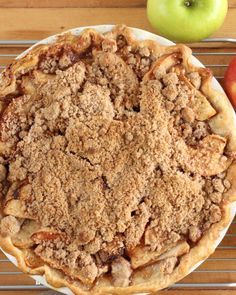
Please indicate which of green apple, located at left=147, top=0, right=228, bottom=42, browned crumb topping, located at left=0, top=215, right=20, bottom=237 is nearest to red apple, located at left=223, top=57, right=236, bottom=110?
green apple, located at left=147, top=0, right=228, bottom=42

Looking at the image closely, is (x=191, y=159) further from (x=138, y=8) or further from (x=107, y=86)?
(x=138, y=8)

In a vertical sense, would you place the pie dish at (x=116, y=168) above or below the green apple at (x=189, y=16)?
below

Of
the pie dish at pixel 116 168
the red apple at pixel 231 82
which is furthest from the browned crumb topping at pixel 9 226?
the red apple at pixel 231 82

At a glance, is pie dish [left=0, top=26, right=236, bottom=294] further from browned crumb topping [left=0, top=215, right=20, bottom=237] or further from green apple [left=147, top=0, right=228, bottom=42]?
green apple [left=147, top=0, right=228, bottom=42]

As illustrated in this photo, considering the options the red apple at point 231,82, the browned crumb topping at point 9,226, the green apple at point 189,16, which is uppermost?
the green apple at point 189,16

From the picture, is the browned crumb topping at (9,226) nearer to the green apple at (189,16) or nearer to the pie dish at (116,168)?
the pie dish at (116,168)
